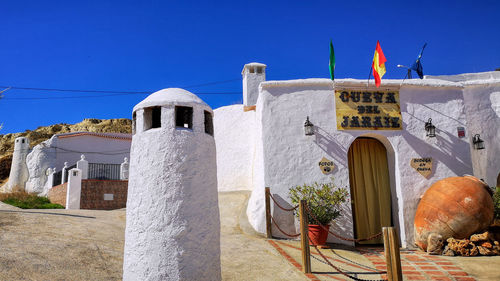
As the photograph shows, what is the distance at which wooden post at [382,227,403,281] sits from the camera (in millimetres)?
4207

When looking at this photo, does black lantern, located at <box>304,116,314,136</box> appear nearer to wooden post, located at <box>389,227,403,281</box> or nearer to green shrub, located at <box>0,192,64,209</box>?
wooden post, located at <box>389,227,403,281</box>

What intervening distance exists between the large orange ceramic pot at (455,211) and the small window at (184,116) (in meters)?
6.25

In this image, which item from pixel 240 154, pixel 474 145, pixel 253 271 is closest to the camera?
pixel 253 271

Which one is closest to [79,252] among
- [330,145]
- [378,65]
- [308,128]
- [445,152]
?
[308,128]

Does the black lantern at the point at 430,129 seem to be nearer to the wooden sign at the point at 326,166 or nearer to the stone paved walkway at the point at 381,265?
the wooden sign at the point at 326,166

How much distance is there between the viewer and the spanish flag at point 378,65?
8.96m

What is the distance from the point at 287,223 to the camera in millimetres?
8648

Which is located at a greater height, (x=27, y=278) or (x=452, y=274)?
(x=27, y=278)

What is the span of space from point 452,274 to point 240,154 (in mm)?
8618

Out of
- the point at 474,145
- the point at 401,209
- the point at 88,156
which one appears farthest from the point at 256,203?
the point at 88,156

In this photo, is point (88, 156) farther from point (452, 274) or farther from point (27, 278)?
point (452, 274)

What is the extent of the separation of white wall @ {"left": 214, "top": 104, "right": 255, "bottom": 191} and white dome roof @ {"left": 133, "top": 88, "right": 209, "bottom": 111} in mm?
9269

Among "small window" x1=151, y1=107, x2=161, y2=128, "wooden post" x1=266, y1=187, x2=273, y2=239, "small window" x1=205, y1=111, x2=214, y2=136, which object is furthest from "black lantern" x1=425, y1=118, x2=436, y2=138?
"small window" x1=151, y1=107, x2=161, y2=128

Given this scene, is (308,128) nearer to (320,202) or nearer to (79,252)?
(320,202)
